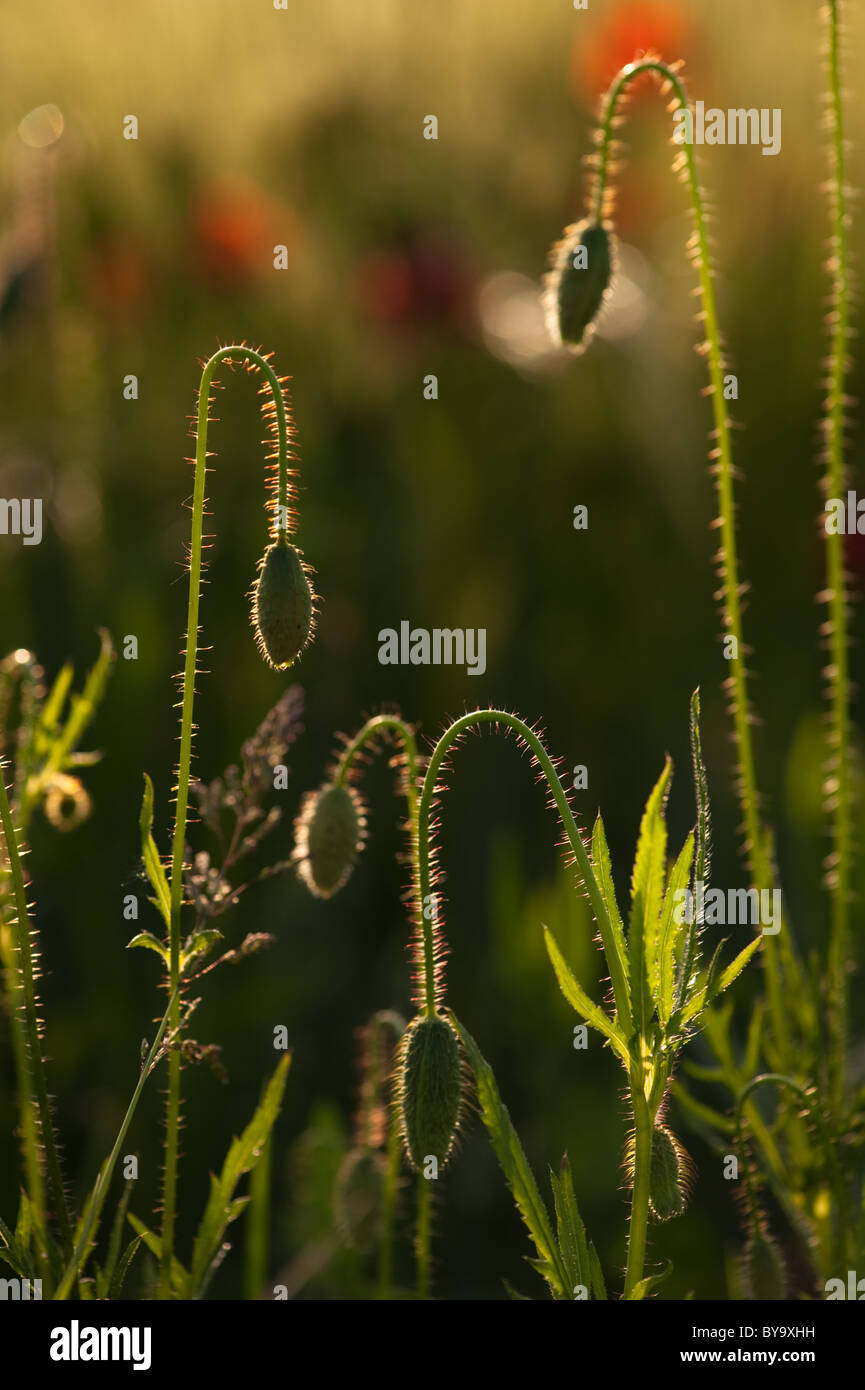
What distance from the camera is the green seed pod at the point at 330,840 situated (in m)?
1.61

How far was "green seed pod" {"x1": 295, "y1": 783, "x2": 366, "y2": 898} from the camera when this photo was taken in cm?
161

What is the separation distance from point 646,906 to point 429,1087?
0.28m

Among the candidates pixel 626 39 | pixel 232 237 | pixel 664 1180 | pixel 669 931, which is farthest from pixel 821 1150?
pixel 626 39

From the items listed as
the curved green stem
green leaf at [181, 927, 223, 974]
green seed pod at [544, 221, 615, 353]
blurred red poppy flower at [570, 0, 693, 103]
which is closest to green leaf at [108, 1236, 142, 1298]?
green leaf at [181, 927, 223, 974]

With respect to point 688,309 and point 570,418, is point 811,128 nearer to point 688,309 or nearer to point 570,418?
point 688,309

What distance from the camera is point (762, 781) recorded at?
3514 millimetres

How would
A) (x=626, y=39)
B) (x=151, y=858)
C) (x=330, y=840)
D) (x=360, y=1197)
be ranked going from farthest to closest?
(x=626, y=39), (x=360, y=1197), (x=330, y=840), (x=151, y=858)

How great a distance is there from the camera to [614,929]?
4.25ft

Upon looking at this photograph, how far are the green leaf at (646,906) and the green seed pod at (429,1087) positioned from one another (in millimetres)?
199

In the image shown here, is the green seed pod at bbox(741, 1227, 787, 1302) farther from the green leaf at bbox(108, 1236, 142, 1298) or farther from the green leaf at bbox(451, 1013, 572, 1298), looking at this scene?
the green leaf at bbox(108, 1236, 142, 1298)

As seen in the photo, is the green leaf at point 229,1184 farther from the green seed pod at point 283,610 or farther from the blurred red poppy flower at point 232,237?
the blurred red poppy flower at point 232,237

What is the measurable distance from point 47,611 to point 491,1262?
1.86 meters

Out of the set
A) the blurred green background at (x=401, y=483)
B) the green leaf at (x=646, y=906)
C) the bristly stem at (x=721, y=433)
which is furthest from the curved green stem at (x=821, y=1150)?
the blurred green background at (x=401, y=483)

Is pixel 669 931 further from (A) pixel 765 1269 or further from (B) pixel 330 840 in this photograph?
(A) pixel 765 1269
